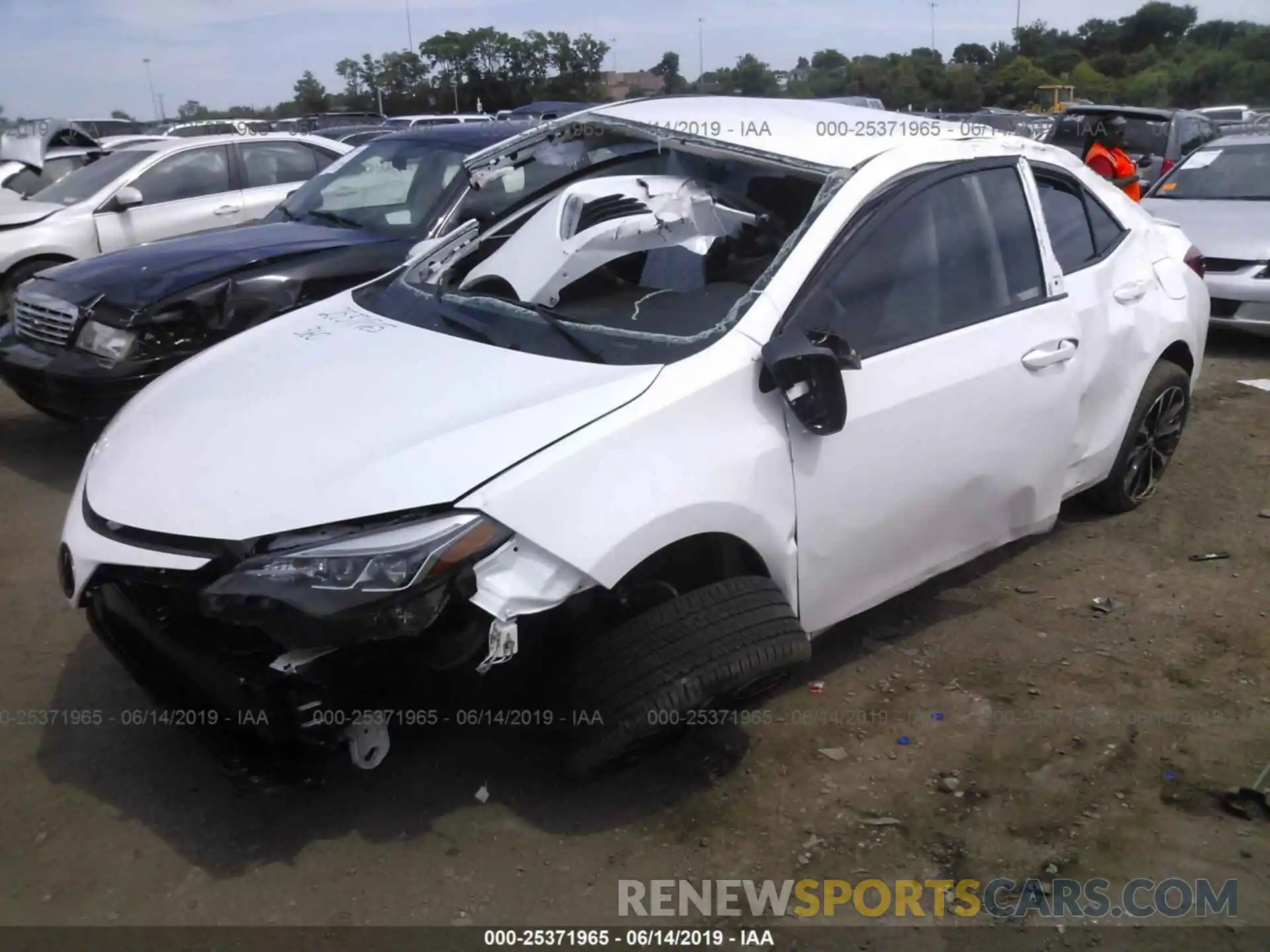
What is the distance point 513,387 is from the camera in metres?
2.76

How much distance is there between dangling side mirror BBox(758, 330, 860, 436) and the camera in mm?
2752

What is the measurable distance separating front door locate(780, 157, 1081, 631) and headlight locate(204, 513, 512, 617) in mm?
966

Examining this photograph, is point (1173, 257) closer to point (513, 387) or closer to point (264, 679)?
point (513, 387)

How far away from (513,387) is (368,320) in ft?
3.05

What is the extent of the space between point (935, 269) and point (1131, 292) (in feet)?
4.19

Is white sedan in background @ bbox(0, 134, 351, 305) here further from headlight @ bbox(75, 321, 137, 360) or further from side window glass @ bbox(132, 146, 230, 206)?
headlight @ bbox(75, 321, 137, 360)

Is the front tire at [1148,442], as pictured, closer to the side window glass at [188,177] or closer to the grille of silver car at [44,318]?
the grille of silver car at [44,318]

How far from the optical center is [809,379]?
109 inches

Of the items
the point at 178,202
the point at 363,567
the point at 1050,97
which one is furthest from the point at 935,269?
the point at 1050,97

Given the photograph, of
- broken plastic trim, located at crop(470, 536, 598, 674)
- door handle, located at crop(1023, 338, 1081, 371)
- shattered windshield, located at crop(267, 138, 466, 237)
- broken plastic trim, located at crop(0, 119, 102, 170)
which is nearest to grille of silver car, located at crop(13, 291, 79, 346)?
shattered windshield, located at crop(267, 138, 466, 237)

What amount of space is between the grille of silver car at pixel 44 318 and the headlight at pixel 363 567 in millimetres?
3381

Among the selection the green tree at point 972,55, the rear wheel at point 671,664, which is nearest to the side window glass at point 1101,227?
the rear wheel at point 671,664

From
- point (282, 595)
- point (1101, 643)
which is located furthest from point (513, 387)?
point (1101, 643)

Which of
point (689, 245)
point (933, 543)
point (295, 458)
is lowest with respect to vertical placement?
point (933, 543)
